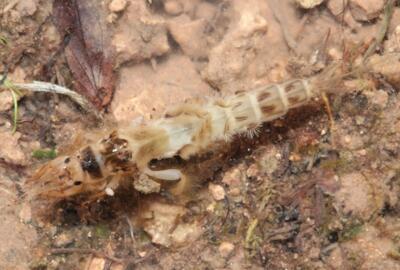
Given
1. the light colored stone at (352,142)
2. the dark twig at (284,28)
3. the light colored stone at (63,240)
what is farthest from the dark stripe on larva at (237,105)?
the light colored stone at (63,240)

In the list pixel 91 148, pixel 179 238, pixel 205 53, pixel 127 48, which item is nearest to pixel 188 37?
pixel 205 53

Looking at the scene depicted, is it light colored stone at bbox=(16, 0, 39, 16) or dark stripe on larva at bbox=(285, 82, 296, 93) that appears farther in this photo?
light colored stone at bbox=(16, 0, 39, 16)

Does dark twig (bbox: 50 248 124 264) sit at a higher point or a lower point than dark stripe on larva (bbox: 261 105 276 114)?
lower

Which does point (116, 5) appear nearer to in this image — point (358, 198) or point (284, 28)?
point (284, 28)

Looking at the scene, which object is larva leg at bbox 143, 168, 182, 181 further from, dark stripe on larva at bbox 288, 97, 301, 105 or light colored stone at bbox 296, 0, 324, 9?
light colored stone at bbox 296, 0, 324, 9

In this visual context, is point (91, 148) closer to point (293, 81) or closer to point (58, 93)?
point (58, 93)

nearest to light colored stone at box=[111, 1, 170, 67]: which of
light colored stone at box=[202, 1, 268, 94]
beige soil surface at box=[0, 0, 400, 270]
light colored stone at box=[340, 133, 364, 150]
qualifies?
beige soil surface at box=[0, 0, 400, 270]

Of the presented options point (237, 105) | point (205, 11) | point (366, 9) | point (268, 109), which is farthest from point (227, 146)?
point (366, 9)
